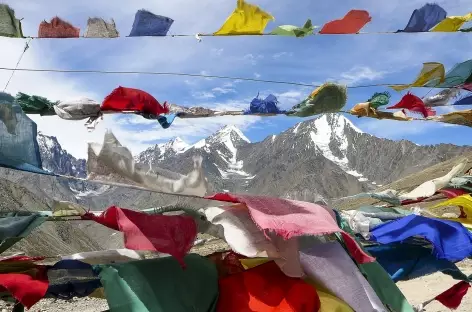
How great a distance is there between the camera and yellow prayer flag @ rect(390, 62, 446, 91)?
410cm

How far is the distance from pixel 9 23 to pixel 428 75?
2964mm

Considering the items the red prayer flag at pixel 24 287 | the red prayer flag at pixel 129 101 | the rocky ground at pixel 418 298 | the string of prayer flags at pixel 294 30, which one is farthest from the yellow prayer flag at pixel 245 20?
the rocky ground at pixel 418 298

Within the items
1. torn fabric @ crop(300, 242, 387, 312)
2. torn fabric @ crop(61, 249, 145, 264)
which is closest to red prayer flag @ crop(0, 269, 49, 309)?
torn fabric @ crop(61, 249, 145, 264)

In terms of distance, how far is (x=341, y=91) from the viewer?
3.71 metres

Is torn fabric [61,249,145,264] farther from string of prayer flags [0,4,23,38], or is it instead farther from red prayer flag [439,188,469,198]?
red prayer flag [439,188,469,198]

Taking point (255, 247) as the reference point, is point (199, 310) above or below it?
below

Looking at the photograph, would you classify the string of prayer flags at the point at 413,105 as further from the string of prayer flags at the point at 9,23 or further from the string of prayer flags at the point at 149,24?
the string of prayer flags at the point at 9,23

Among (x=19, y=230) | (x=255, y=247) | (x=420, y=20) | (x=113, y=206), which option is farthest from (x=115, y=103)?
(x=420, y=20)

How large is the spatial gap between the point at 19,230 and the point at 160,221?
0.68 m

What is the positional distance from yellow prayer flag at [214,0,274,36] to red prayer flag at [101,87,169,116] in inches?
27.4

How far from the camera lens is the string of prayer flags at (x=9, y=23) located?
3201 mm

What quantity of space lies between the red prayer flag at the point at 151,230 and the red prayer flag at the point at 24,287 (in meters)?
0.40

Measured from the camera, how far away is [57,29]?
11.8 ft

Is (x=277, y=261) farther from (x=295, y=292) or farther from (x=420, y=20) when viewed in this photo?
(x=420, y=20)
